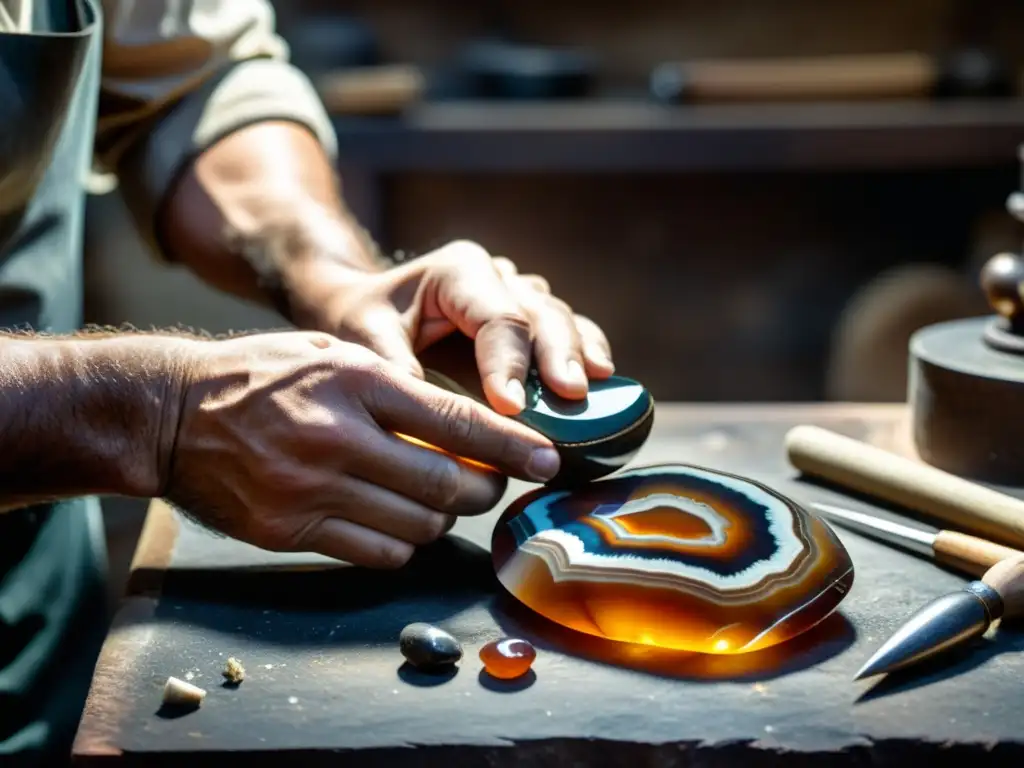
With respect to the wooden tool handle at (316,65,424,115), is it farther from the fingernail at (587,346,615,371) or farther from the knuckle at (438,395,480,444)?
the knuckle at (438,395,480,444)

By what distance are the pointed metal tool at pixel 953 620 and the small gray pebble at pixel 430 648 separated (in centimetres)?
24

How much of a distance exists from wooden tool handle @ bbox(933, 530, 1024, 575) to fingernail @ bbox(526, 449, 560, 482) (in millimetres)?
290

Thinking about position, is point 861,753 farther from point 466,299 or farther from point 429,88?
point 429,88

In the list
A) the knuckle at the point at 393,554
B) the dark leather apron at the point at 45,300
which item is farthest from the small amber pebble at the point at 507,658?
the dark leather apron at the point at 45,300

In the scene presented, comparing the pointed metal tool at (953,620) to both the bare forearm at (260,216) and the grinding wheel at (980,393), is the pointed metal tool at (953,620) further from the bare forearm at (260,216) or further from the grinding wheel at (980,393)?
the bare forearm at (260,216)

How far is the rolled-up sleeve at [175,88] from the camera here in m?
1.21

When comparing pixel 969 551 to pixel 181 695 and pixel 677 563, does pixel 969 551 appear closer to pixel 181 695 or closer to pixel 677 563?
pixel 677 563

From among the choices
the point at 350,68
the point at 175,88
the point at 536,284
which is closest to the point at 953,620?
the point at 536,284

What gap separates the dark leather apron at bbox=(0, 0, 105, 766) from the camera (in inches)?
38.4

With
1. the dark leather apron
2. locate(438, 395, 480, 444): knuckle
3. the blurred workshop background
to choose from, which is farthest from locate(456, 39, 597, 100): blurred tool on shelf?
locate(438, 395, 480, 444): knuckle

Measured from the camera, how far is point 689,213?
262 centimetres

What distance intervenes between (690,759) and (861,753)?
0.31 ft

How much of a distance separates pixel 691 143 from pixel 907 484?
135cm

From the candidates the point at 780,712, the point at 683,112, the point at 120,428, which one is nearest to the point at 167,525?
the point at 120,428
